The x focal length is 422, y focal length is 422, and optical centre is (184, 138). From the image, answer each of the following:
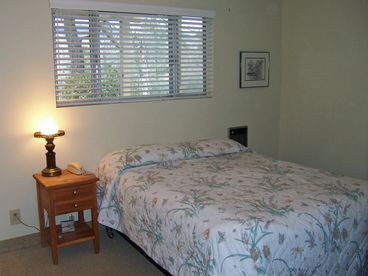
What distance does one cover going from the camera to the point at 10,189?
3207mm

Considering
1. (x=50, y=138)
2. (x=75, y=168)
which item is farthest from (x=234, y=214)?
(x=50, y=138)

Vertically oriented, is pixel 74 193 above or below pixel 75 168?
below

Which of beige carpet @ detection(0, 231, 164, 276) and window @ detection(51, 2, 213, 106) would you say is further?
window @ detection(51, 2, 213, 106)

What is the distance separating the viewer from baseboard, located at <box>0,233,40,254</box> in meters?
3.22

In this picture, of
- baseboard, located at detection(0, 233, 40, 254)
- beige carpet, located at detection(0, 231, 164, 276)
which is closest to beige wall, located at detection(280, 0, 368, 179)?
beige carpet, located at detection(0, 231, 164, 276)

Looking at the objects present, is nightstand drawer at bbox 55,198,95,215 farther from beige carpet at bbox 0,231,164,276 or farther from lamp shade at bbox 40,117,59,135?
lamp shade at bbox 40,117,59,135

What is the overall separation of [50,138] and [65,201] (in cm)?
49

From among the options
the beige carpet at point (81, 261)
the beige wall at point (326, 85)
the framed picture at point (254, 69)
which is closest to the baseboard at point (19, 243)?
the beige carpet at point (81, 261)

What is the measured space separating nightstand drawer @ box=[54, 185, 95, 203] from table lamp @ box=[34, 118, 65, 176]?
23cm

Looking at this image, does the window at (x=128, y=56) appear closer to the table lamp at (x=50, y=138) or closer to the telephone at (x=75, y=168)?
the table lamp at (x=50, y=138)

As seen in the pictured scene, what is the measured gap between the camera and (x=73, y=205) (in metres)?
3.03

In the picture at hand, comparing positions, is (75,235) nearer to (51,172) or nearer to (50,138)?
(51,172)

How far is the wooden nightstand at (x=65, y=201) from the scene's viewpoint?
2.95 metres

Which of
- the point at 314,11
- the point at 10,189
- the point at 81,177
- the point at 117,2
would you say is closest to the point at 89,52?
the point at 117,2
